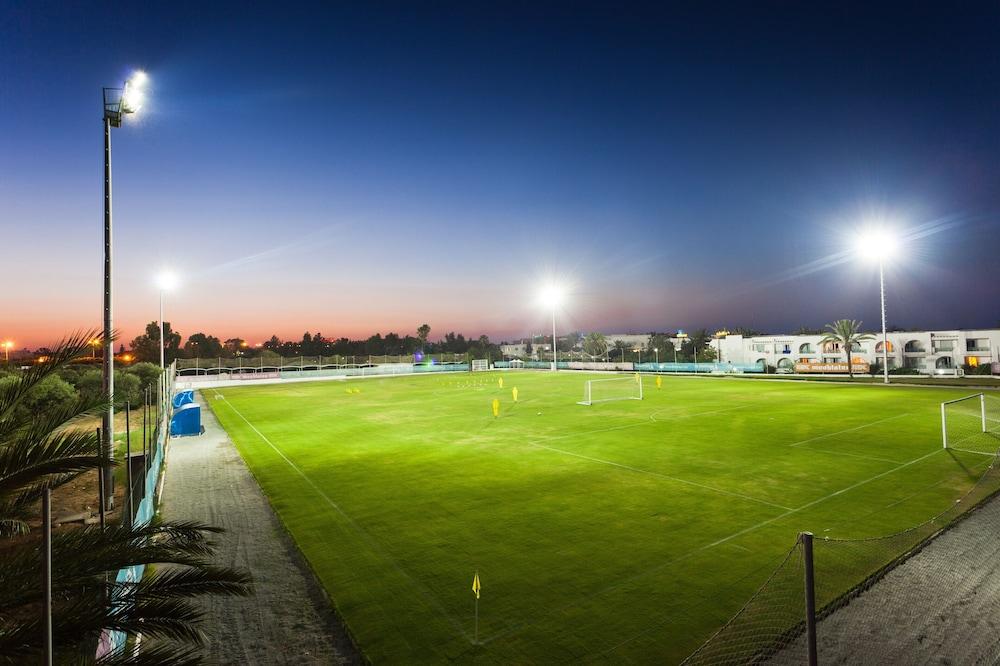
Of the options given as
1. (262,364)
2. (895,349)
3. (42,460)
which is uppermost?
(42,460)

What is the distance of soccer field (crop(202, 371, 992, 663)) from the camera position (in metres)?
7.93

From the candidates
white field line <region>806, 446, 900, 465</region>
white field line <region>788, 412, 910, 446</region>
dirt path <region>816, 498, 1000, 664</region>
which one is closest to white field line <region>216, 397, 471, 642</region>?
dirt path <region>816, 498, 1000, 664</region>

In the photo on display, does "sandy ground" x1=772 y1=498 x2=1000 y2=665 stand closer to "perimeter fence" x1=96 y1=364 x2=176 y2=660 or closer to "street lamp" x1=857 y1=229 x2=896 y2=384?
"perimeter fence" x1=96 y1=364 x2=176 y2=660

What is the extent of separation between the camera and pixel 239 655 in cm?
715

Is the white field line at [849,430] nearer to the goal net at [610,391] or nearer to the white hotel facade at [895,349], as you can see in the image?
the goal net at [610,391]

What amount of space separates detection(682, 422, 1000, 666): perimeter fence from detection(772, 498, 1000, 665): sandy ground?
0.01m

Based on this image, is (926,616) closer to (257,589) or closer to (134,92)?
(257,589)

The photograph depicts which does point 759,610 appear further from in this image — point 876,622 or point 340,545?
point 340,545

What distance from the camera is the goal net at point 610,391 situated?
37688 mm

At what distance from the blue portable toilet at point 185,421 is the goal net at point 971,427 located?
1200 inches

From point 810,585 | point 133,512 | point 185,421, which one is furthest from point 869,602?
point 185,421

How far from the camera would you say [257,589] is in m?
9.09

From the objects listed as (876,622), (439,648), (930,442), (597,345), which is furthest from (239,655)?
(597,345)

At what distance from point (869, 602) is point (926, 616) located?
684 mm
